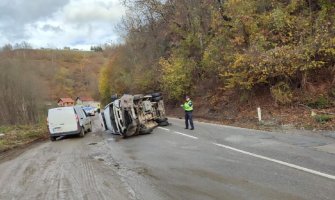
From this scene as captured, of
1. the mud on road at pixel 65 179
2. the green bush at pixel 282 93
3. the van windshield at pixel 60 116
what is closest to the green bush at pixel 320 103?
the green bush at pixel 282 93

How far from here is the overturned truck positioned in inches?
748

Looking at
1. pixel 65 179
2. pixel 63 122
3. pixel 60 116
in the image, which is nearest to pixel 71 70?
pixel 60 116

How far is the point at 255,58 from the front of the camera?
2188 cm

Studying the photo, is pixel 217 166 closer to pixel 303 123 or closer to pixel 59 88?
pixel 303 123

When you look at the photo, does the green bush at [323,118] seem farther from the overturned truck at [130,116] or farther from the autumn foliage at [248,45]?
the overturned truck at [130,116]

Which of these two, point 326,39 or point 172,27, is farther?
point 172,27

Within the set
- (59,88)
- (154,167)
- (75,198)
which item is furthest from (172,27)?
(59,88)

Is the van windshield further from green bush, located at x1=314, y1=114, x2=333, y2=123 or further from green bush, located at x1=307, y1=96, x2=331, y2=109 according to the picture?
green bush, located at x1=314, y1=114, x2=333, y2=123

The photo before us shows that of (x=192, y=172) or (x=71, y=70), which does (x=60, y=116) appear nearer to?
(x=192, y=172)

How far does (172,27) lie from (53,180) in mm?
33747

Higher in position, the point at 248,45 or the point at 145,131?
the point at 248,45

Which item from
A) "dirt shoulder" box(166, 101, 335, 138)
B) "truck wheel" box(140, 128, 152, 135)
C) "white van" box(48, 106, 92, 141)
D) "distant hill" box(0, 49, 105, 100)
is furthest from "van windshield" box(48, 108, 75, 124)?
"distant hill" box(0, 49, 105, 100)

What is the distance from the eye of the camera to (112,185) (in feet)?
27.6

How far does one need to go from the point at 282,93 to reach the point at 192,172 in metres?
13.7
